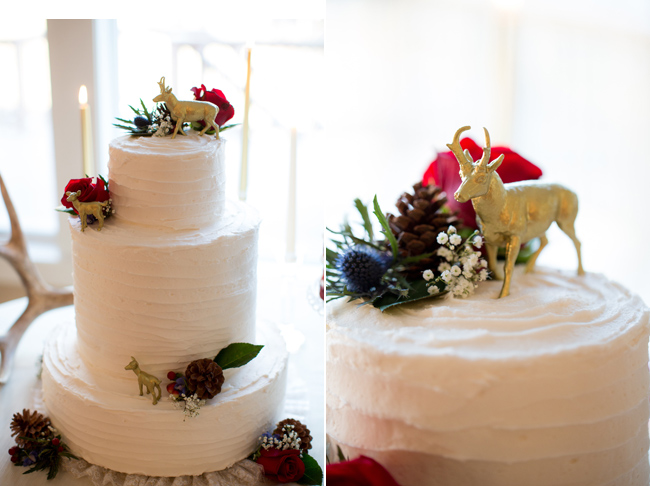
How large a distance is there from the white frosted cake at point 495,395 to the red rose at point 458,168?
35 centimetres

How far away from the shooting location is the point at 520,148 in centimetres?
261

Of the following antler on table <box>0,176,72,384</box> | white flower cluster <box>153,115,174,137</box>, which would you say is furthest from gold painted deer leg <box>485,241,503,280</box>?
antler on table <box>0,176,72,384</box>

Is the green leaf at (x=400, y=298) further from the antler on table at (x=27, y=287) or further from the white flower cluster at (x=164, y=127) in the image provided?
the antler on table at (x=27, y=287)

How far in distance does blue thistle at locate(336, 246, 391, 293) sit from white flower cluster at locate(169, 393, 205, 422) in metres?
0.38

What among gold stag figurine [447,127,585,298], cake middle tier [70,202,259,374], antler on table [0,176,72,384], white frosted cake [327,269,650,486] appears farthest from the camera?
antler on table [0,176,72,384]

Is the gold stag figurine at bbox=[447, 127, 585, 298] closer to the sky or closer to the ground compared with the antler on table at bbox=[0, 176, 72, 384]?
closer to the sky

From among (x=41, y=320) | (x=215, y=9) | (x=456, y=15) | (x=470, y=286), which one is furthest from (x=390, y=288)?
(x=456, y=15)

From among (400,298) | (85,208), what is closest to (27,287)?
(85,208)

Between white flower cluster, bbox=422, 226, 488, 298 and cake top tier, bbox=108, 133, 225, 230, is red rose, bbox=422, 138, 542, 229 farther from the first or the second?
cake top tier, bbox=108, 133, 225, 230

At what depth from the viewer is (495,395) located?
2.82ft

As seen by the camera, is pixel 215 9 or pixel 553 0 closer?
pixel 215 9

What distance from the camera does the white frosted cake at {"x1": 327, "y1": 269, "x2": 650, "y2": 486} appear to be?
2.84ft

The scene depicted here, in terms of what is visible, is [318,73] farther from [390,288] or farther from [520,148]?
[390,288]

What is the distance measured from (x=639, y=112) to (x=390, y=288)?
165 centimetres
